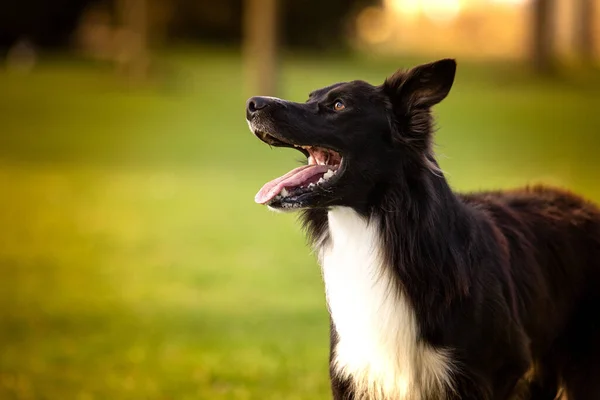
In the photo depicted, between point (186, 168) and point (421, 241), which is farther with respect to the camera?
point (186, 168)

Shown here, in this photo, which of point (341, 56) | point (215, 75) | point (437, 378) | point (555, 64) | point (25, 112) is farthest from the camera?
point (341, 56)

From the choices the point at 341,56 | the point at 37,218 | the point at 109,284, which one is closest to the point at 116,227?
the point at 37,218

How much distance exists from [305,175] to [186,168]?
478 inches

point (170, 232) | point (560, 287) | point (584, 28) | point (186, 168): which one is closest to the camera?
point (560, 287)

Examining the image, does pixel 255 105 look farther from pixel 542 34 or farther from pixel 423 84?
pixel 542 34

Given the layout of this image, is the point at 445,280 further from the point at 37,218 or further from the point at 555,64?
the point at 555,64

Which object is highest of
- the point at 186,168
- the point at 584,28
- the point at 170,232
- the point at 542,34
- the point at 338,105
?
the point at 584,28

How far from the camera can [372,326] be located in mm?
4375

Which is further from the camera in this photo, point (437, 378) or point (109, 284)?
point (109, 284)

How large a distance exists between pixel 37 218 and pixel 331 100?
8758mm

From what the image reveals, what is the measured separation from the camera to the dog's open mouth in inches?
174

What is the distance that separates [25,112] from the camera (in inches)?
872

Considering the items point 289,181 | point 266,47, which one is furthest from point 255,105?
point 266,47

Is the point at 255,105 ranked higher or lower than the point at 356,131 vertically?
higher
